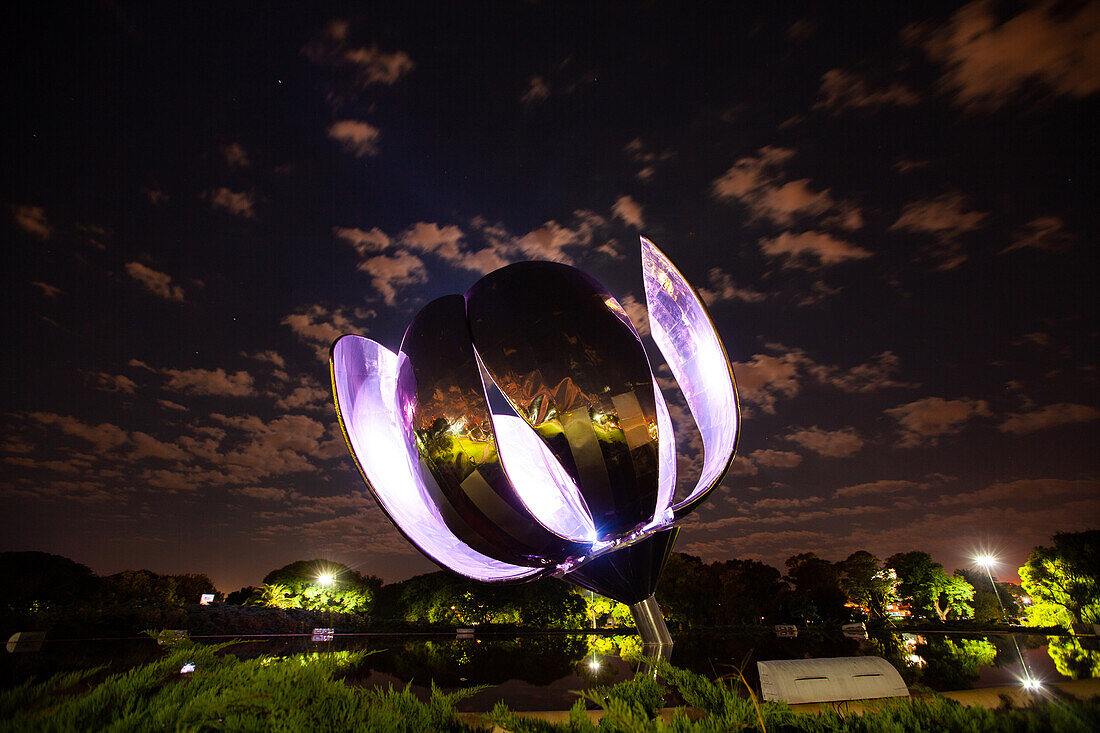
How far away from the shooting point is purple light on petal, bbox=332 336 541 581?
15.5 ft

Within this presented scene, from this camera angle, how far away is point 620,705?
2.43 m

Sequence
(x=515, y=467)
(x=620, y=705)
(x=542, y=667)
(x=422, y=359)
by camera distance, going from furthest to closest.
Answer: (x=542, y=667)
(x=515, y=467)
(x=422, y=359)
(x=620, y=705)

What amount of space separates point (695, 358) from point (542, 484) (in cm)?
195

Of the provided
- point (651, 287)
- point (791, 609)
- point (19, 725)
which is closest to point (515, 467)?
point (651, 287)

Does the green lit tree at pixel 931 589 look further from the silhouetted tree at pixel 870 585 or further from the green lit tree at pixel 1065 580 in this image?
the green lit tree at pixel 1065 580

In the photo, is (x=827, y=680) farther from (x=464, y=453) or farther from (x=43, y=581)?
(x=43, y=581)

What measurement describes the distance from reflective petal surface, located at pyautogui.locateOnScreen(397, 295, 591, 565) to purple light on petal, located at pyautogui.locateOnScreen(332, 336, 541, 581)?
307mm

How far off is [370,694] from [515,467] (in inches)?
97.0

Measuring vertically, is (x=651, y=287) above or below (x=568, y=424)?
above

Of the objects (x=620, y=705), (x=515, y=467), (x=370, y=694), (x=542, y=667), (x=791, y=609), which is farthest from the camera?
(x=791, y=609)

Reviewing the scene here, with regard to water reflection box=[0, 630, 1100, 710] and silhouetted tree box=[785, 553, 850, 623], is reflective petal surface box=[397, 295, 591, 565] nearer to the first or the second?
water reflection box=[0, 630, 1100, 710]

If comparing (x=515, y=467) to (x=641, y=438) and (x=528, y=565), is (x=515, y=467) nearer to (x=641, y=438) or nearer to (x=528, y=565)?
(x=528, y=565)

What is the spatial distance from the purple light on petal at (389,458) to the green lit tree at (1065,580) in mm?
35306

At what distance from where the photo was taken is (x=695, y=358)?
4672 mm
